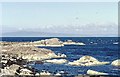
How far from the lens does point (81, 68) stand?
57.5m

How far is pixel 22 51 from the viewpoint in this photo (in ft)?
240

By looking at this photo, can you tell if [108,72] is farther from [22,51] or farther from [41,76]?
[22,51]

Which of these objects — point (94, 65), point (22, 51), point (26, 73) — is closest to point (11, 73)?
point (26, 73)

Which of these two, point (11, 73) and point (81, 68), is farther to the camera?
point (81, 68)

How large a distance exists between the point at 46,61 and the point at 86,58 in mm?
8326

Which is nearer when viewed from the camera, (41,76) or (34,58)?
(41,76)

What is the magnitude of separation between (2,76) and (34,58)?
101ft

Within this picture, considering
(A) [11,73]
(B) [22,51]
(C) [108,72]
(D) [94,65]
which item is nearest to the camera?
(A) [11,73]

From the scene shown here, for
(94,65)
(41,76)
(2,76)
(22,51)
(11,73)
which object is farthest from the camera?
(22,51)

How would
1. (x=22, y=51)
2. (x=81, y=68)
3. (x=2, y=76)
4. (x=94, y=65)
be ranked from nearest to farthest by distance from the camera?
(x=2, y=76) < (x=81, y=68) < (x=94, y=65) < (x=22, y=51)

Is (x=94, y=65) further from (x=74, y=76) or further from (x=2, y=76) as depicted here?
(x=2, y=76)

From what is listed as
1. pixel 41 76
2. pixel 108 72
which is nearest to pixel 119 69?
pixel 108 72

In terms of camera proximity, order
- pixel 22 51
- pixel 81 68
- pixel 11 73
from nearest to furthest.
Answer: pixel 11 73 < pixel 81 68 < pixel 22 51

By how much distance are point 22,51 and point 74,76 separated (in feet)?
92.0
